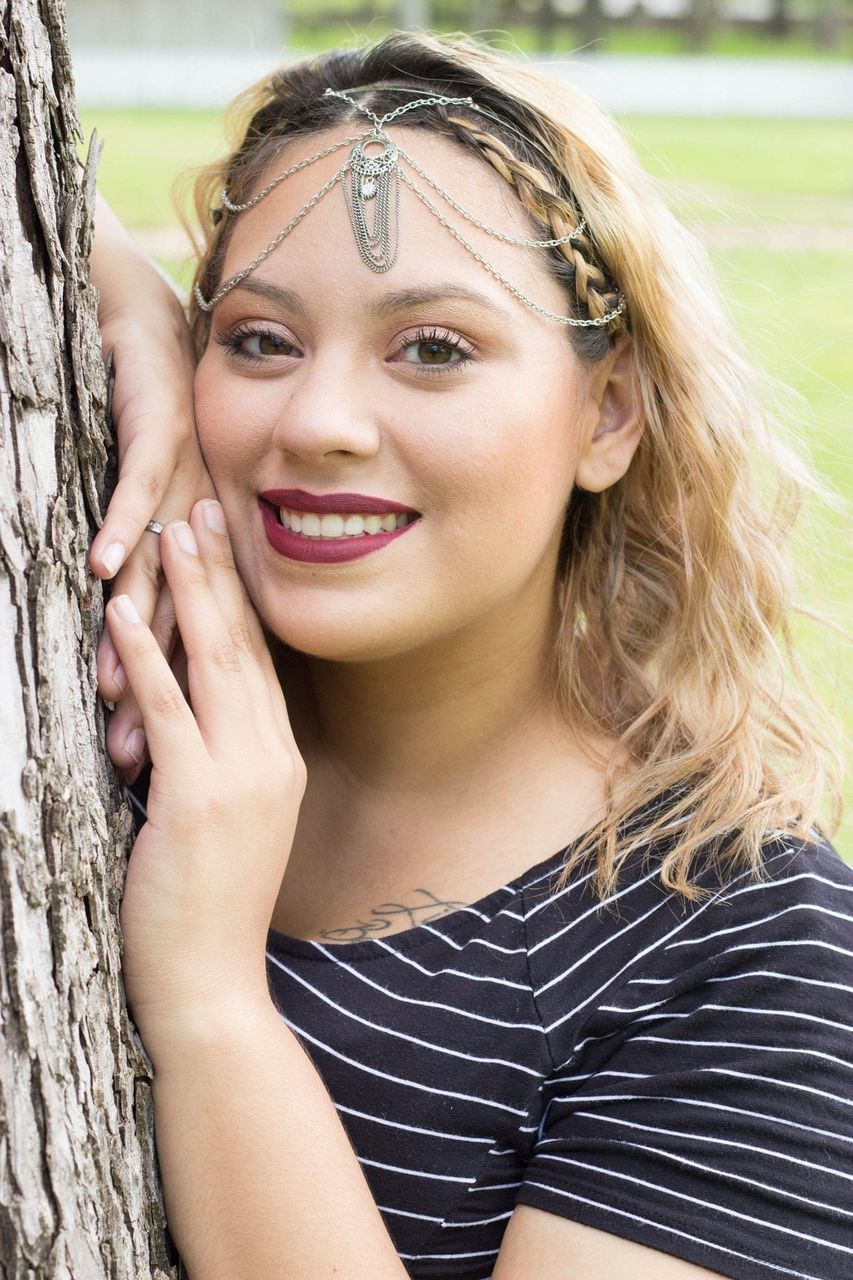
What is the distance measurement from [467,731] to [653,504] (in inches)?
20.3

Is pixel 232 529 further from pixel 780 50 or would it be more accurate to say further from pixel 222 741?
pixel 780 50

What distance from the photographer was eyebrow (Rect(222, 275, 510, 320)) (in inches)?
77.5

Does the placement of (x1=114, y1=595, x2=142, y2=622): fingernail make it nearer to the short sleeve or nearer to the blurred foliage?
the short sleeve

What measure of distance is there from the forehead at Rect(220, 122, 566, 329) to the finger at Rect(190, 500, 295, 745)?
1.21 feet

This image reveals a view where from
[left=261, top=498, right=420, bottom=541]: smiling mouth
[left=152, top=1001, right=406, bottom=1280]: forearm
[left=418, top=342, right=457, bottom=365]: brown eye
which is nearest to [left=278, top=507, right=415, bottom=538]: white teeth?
[left=261, top=498, right=420, bottom=541]: smiling mouth

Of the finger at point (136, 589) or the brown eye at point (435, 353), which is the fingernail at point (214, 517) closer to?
the finger at point (136, 589)

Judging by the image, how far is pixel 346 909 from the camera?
2.20 m

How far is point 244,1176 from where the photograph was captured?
1714mm

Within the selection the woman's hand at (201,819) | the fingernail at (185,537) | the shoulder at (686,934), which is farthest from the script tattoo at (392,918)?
the fingernail at (185,537)

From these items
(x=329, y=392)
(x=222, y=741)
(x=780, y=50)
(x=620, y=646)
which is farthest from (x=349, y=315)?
(x=780, y=50)

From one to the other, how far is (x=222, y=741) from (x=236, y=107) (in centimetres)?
127

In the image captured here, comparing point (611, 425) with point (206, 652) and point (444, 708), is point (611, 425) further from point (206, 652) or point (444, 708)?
point (206, 652)

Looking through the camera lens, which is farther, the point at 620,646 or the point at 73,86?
the point at 620,646

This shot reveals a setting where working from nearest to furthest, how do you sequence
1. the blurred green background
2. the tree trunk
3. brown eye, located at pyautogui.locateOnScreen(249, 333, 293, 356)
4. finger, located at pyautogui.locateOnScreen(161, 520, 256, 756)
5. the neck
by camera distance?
the tree trunk
finger, located at pyautogui.locateOnScreen(161, 520, 256, 756)
brown eye, located at pyautogui.locateOnScreen(249, 333, 293, 356)
the neck
the blurred green background
